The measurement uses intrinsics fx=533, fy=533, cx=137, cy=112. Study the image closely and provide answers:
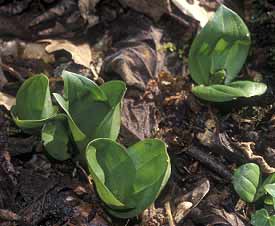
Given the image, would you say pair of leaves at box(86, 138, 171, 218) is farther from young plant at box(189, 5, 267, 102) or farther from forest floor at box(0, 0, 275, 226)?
young plant at box(189, 5, 267, 102)

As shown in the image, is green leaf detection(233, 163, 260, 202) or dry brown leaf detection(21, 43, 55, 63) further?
dry brown leaf detection(21, 43, 55, 63)

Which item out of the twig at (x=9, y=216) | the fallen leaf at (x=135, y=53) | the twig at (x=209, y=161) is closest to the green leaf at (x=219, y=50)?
the fallen leaf at (x=135, y=53)

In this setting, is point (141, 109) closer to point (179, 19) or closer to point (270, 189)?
point (179, 19)

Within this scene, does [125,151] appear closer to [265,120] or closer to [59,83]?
[59,83]

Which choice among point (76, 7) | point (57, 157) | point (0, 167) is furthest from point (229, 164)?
point (76, 7)

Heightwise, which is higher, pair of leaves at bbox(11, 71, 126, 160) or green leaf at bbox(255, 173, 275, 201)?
pair of leaves at bbox(11, 71, 126, 160)

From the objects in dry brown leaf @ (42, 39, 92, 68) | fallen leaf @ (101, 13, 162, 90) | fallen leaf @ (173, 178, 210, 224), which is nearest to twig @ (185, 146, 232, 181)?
fallen leaf @ (173, 178, 210, 224)

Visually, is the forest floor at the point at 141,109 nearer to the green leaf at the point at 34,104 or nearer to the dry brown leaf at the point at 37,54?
the dry brown leaf at the point at 37,54
